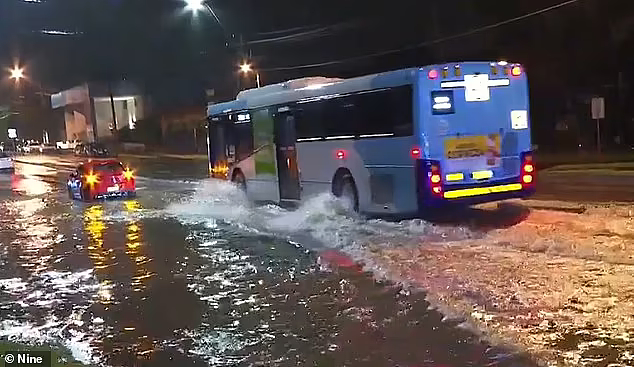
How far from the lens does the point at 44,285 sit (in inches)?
462

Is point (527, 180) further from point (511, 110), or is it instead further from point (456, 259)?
point (456, 259)

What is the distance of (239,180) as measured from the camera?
920 inches

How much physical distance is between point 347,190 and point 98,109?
93221 mm

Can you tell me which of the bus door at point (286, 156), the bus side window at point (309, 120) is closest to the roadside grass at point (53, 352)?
the bus side window at point (309, 120)

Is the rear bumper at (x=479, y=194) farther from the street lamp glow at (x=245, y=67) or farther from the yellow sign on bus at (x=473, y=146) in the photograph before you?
the street lamp glow at (x=245, y=67)

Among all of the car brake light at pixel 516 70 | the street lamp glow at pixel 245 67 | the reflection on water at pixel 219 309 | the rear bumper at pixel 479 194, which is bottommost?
the reflection on water at pixel 219 309

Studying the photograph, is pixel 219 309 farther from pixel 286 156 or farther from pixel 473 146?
pixel 286 156

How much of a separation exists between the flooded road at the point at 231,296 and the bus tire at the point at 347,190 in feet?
1.17

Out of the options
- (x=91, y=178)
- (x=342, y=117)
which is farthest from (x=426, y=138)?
(x=91, y=178)

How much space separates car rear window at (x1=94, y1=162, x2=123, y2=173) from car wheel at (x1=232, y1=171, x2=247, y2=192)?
6.37 meters

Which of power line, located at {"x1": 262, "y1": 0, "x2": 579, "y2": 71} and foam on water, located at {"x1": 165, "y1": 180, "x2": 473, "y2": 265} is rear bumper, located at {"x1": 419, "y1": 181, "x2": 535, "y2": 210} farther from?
power line, located at {"x1": 262, "y1": 0, "x2": 579, "y2": 71}

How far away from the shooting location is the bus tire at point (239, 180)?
75.4ft

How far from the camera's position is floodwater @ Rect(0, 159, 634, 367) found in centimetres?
741

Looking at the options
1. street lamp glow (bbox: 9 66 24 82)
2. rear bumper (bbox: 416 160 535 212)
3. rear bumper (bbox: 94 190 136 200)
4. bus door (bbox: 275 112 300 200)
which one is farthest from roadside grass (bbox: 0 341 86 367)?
street lamp glow (bbox: 9 66 24 82)
